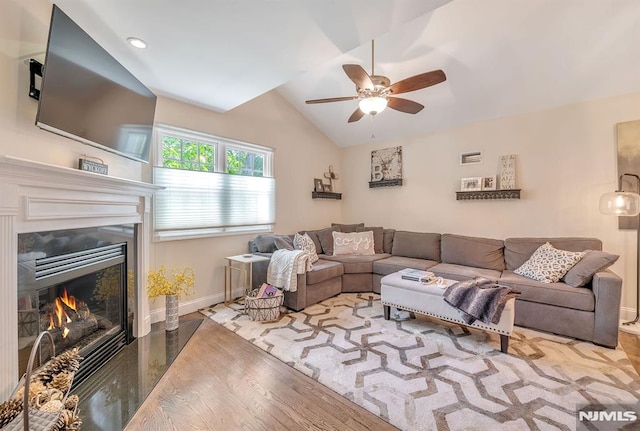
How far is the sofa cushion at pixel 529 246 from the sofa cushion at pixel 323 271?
2.12 metres

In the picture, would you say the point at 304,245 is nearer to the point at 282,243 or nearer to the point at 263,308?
the point at 282,243

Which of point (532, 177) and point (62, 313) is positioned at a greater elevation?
point (532, 177)

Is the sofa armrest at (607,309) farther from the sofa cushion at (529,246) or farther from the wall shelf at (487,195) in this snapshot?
the wall shelf at (487,195)

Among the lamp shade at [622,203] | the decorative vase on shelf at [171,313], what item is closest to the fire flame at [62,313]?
the decorative vase on shelf at [171,313]

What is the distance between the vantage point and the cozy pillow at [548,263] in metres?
2.75

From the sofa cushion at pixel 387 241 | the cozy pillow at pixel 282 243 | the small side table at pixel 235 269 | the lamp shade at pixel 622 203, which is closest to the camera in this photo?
the lamp shade at pixel 622 203

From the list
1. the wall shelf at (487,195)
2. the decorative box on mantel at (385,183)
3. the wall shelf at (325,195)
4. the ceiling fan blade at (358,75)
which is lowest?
the wall shelf at (487,195)

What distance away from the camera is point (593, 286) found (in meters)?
2.48

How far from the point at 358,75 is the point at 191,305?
309cm

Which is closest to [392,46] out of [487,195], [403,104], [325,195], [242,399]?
[403,104]

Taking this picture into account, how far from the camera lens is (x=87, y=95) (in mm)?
1771

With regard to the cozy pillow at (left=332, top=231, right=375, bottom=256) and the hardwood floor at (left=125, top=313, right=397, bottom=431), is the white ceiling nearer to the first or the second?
the cozy pillow at (left=332, top=231, right=375, bottom=256)

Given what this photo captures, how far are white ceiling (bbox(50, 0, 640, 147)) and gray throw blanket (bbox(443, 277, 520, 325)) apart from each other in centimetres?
215

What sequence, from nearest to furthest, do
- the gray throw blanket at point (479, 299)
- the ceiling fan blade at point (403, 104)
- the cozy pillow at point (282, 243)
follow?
A: the gray throw blanket at point (479, 299) → the ceiling fan blade at point (403, 104) → the cozy pillow at point (282, 243)
